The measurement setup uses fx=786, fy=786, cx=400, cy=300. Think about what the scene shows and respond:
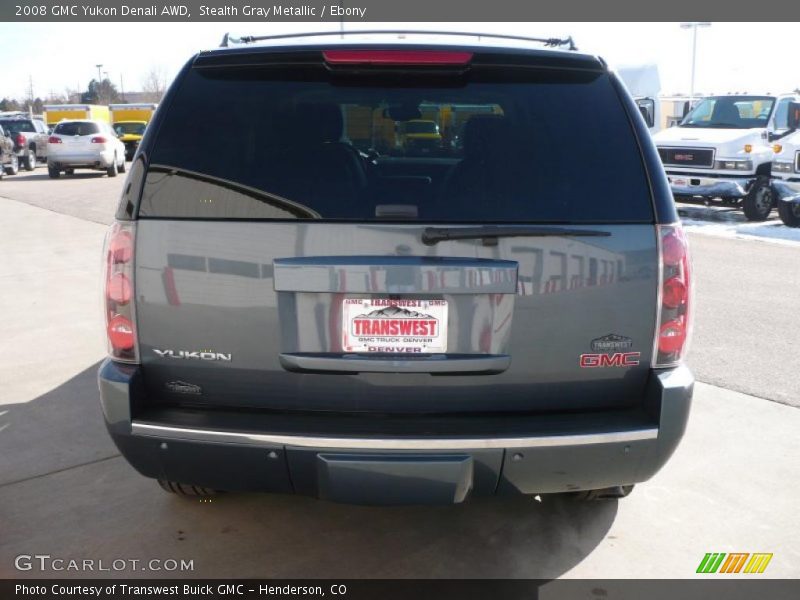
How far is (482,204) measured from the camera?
2.59 meters

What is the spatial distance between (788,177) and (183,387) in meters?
13.5

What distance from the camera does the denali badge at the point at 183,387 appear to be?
272cm

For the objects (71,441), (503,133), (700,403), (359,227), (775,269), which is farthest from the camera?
(775,269)

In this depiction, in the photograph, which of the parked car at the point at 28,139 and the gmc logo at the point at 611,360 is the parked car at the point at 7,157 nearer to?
the parked car at the point at 28,139

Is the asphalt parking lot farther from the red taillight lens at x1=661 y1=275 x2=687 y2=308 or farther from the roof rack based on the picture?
the roof rack

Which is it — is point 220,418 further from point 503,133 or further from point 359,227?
point 503,133

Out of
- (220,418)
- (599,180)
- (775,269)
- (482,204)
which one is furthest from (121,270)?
(775,269)

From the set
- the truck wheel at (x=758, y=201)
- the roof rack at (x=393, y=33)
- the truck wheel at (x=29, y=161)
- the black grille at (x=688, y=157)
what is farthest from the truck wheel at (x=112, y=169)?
the roof rack at (x=393, y=33)

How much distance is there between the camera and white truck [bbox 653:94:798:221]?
14.2 meters

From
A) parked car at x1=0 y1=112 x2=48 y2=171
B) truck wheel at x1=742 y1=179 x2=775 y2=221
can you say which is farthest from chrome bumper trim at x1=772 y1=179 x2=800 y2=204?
parked car at x1=0 y1=112 x2=48 y2=171

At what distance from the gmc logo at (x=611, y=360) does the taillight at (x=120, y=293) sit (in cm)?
155

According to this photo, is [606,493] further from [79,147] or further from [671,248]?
[79,147]

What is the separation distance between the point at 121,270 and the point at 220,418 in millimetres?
610

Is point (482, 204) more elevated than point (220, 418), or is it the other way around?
point (482, 204)
